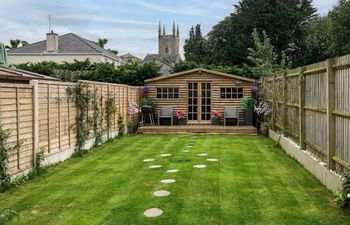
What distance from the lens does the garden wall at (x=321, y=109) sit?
17.6ft

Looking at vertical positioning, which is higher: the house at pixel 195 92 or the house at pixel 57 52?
the house at pixel 57 52

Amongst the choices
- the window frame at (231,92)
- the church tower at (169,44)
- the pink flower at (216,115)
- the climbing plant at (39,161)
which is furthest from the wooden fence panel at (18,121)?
the church tower at (169,44)

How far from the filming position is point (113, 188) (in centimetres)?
630

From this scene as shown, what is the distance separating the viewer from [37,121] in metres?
7.54

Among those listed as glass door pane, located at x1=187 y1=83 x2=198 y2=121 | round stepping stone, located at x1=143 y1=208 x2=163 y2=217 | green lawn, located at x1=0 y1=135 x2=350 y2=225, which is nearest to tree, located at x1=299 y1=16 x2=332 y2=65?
Result: glass door pane, located at x1=187 y1=83 x2=198 y2=121

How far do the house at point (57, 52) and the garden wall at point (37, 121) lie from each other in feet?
82.3

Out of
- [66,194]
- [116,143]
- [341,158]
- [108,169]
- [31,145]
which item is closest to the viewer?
[341,158]

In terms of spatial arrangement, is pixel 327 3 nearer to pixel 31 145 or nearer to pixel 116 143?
pixel 116 143

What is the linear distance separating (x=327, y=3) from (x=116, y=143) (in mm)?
32463

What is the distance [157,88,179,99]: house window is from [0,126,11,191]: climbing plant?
12009mm

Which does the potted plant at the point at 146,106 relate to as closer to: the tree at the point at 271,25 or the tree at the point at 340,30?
the tree at the point at 271,25

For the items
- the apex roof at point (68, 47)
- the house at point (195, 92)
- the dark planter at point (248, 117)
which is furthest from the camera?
the apex roof at point (68, 47)

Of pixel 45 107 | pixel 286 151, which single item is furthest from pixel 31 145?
pixel 286 151

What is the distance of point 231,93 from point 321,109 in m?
11.0
